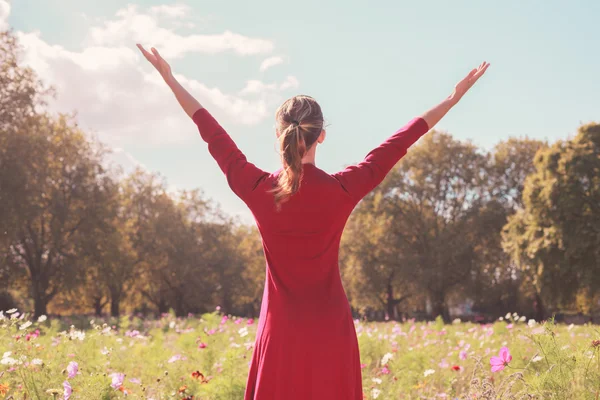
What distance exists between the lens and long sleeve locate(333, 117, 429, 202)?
8.26 feet

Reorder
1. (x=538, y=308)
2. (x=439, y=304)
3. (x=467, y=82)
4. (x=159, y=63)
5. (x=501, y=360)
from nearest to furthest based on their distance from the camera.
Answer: (x=159, y=63), (x=467, y=82), (x=501, y=360), (x=538, y=308), (x=439, y=304)

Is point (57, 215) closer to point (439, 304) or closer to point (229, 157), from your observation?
point (439, 304)

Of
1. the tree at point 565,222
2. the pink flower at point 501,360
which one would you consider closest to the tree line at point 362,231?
the tree at point 565,222

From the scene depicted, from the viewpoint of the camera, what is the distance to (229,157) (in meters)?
2.59

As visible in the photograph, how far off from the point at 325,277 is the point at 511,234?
28.0 metres

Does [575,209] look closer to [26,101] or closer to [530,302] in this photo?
[530,302]

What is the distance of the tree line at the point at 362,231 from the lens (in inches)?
993

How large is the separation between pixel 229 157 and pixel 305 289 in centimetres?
70

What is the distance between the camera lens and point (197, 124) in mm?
2707

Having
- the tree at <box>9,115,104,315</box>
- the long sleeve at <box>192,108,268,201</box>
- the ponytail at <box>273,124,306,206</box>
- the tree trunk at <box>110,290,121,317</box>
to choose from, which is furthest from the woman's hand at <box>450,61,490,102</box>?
the tree trunk at <box>110,290,121,317</box>

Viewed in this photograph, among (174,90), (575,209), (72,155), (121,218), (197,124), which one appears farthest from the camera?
(121,218)

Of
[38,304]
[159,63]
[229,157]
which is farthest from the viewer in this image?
[38,304]

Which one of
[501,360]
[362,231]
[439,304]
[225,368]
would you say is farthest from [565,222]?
[501,360]

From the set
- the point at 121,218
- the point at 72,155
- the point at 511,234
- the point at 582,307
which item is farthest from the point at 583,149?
the point at 121,218
